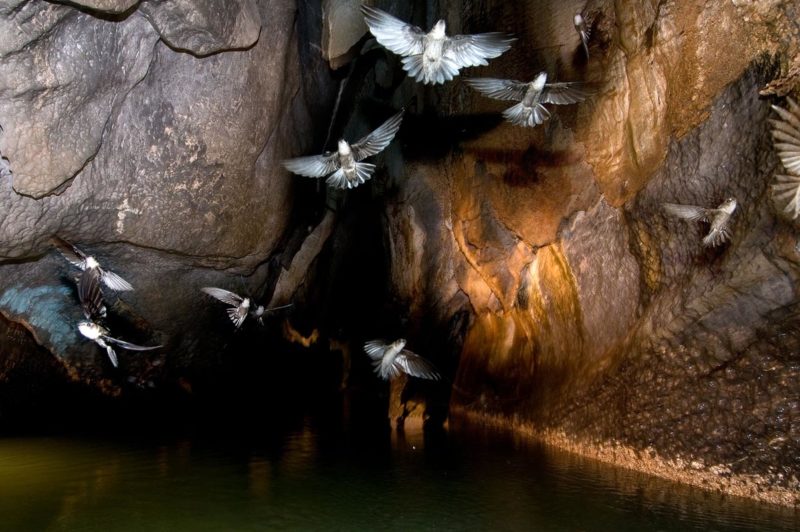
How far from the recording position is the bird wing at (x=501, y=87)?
4652 mm

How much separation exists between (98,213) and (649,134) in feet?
19.3

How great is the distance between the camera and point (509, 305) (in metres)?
8.93

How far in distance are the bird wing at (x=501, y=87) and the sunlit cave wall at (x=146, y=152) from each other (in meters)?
2.58

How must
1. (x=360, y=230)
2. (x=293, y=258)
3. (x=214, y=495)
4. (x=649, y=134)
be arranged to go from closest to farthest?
(x=214, y=495)
(x=649, y=134)
(x=293, y=258)
(x=360, y=230)

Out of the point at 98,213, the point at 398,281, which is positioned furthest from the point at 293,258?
the point at 98,213

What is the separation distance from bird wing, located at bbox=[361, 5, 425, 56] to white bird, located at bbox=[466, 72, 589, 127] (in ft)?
1.98

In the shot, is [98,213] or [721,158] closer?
[721,158]

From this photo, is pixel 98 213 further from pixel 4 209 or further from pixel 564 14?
pixel 564 14

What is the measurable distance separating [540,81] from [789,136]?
1946 mm

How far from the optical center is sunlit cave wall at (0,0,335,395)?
4691mm

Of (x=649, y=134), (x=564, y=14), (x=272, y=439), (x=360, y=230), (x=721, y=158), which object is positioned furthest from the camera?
(x=360, y=230)

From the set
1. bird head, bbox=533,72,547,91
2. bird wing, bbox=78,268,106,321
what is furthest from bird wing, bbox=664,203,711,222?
bird wing, bbox=78,268,106,321

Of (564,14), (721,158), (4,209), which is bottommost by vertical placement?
(4,209)

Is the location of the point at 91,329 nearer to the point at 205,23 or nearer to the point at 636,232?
the point at 205,23
